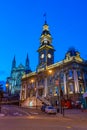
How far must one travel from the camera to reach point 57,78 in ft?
235

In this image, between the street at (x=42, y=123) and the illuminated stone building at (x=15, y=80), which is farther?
the illuminated stone building at (x=15, y=80)

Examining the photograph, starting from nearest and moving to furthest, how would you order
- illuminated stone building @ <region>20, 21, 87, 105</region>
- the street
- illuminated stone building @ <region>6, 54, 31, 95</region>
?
the street → illuminated stone building @ <region>20, 21, 87, 105</region> → illuminated stone building @ <region>6, 54, 31, 95</region>

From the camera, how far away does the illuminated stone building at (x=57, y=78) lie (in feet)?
213

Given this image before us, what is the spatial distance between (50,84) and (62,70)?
814cm

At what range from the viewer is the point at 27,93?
8806cm

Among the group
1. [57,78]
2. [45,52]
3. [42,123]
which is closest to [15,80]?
[45,52]

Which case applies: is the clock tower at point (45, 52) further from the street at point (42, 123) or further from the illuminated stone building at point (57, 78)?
the street at point (42, 123)

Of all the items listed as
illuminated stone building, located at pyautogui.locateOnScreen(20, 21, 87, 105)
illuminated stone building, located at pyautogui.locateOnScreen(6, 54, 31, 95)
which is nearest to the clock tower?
illuminated stone building, located at pyautogui.locateOnScreen(20, 21, 87, 105)

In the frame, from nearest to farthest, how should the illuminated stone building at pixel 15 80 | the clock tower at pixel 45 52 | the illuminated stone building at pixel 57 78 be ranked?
the illuminated stone building at pixel 57 78, the clock tower at pixel 45 52, the illuminated stone building at pixel 15 80

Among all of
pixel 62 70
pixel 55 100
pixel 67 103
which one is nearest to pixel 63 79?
pixel 62 70

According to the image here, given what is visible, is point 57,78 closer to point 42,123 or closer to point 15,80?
point 42,123

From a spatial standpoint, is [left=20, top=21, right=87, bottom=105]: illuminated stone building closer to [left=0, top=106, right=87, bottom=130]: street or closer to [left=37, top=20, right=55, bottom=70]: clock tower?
[left=37, top=20, right=55, bottom=70]: clock tower

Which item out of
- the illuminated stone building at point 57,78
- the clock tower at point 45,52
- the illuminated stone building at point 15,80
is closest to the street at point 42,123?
the illuminated stone building at point 57,78

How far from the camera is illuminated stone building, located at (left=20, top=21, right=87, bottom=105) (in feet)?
213
